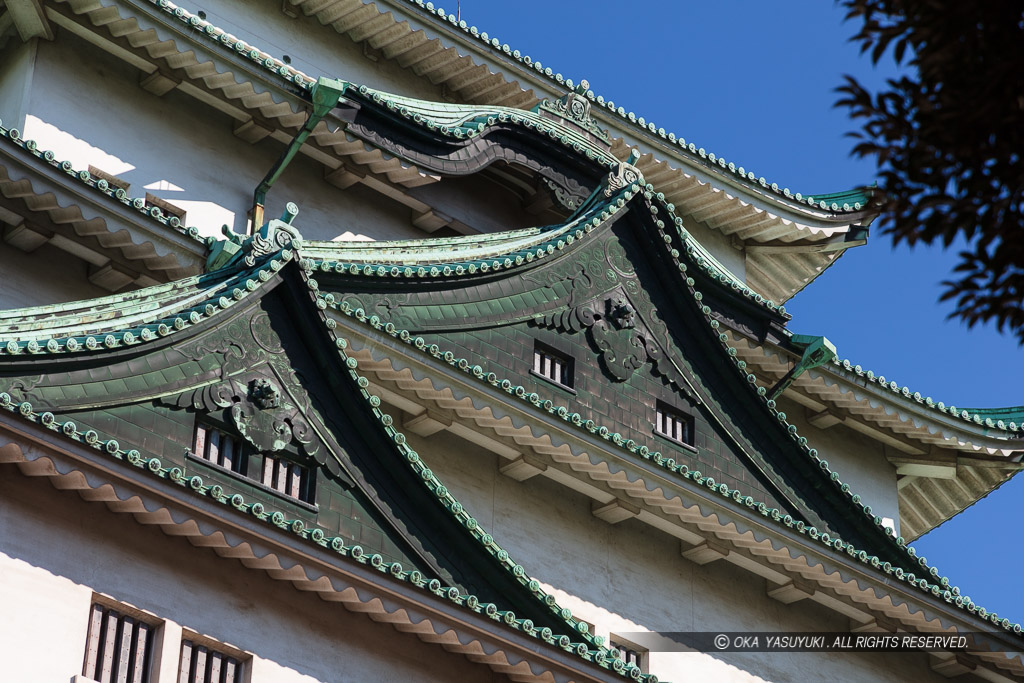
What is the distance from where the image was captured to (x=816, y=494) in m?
22.5

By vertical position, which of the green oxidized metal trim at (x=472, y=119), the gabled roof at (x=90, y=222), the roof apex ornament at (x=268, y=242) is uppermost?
the green oxidized metal trim at (x=472, y=119)

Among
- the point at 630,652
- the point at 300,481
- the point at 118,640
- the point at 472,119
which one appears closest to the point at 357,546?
the point at 300,481

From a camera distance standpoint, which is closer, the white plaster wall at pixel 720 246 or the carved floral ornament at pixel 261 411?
the carved floral ornament at pixel 261 411

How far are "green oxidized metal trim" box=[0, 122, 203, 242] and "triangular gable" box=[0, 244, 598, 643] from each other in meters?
1.84

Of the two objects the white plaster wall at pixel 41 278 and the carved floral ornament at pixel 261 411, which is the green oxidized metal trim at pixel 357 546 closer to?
the carved floral ornament at pixel 261 411

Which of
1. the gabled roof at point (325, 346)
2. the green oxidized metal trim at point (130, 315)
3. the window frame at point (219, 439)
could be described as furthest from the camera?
the window frame at point (219, 439)

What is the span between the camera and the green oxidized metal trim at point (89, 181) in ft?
56.7

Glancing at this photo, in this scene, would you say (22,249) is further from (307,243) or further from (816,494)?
(816,494)

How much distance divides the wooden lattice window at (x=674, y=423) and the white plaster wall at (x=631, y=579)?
4.93ft

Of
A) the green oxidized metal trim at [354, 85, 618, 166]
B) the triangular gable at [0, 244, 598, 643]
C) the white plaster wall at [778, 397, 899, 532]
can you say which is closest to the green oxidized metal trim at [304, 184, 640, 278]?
the green oxidized metal trim at [354, 85, 618, 166]

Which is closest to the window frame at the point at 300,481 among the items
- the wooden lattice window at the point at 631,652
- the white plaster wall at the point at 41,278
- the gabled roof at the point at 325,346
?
the gabled roof at the point at 325,346

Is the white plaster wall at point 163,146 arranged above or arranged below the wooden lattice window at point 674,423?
above

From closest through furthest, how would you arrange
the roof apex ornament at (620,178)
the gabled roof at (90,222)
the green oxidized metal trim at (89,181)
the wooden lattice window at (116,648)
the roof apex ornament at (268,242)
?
the wooden lattice window at (116,648), the roof apex ornament at (268,242), the green oxidized metal trim at (89,181), the gabled roof at (90,222), the roof apex ornament at (620,178)

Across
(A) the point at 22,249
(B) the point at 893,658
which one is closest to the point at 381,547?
(A) the point at 22,249
